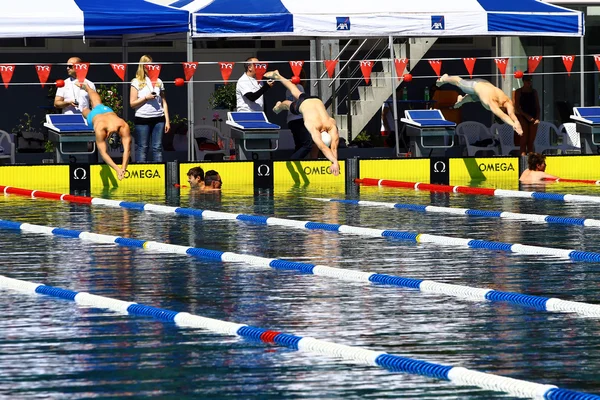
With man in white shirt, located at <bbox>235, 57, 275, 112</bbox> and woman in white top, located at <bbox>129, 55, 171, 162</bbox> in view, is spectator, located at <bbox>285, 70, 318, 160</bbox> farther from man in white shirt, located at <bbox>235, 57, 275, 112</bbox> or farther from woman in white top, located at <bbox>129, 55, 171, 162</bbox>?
woman in white top, located at <bbox>129, 55, 171, 162</bbox>

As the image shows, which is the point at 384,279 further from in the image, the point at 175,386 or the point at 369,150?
the point at 369,150

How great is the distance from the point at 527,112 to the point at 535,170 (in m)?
2.82

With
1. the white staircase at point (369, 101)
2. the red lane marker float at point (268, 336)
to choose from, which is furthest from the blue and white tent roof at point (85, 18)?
the red lane marker float at point (268, 336)

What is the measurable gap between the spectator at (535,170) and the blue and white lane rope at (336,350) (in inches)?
448

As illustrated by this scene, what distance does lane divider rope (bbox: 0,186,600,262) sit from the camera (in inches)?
462

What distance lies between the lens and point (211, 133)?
86.6 feet

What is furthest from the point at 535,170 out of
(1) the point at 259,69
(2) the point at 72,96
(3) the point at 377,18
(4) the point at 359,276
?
(4) the point at 359,276

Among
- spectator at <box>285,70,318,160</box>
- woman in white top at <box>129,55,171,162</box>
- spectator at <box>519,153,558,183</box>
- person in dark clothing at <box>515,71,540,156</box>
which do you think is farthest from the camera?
person in dark clothing at <box>515,71,540,156</box>

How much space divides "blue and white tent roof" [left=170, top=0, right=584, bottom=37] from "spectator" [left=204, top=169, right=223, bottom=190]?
2.36 meters

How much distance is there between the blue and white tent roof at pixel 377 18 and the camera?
68.5 feet

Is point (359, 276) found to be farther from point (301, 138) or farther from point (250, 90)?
point (301, 138)

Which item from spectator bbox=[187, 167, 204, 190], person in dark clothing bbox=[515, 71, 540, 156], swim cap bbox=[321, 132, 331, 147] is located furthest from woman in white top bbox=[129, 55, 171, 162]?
person in dark clothing bbox=[515, 71, 540, 156]

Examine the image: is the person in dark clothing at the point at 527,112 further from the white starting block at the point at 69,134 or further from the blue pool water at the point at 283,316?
the blue pool water at the point at 283,316

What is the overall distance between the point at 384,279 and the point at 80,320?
2.49 metres
